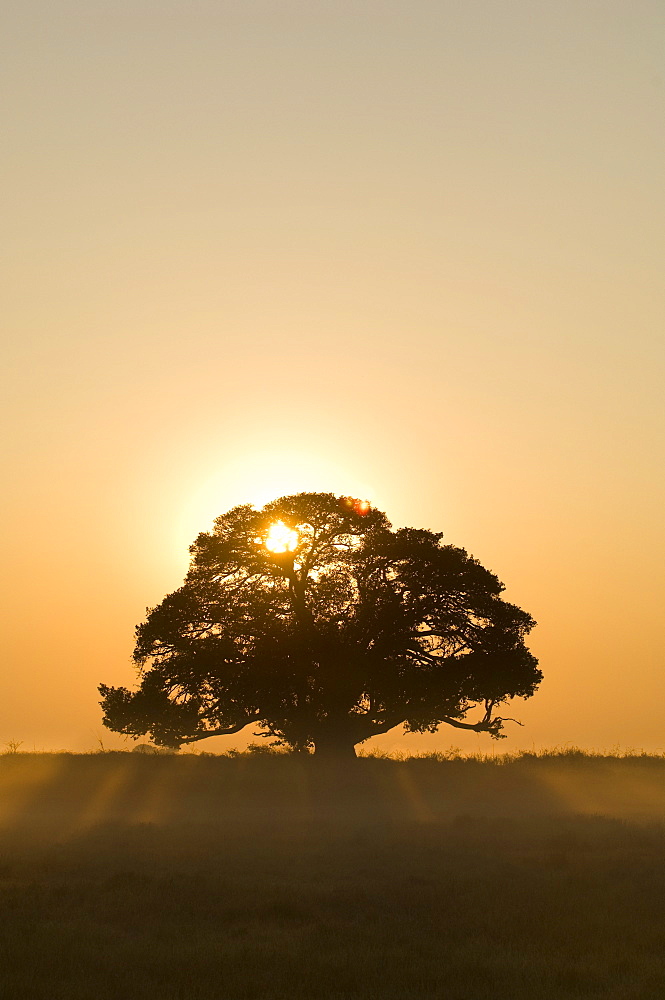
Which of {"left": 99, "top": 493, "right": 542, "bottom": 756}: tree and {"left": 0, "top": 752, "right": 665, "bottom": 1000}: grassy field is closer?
{"left": 0, "top": 752, "right": 665, "bottom": 1000}: grassy field

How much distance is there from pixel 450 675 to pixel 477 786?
472 cm

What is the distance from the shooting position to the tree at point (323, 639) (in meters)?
39.6

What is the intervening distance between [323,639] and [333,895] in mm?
21471

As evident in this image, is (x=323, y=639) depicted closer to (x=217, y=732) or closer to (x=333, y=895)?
(x=217, y=732)

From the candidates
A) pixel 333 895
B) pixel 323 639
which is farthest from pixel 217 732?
pixel 333 895

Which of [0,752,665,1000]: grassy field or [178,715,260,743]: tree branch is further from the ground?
[178,715,260,743]: tree branch

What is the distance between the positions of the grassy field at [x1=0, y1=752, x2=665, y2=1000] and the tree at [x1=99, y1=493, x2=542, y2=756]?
3560 mm

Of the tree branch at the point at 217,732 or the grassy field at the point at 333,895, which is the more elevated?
the tree branch at the point at 217,732

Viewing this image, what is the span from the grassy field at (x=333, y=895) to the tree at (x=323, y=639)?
3.56 metres

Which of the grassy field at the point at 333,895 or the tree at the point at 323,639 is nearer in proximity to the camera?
the grassy field at the point at 333,895

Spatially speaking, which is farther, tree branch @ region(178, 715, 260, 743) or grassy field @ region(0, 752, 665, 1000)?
tree branch @ region(178, 715, 260, 743)

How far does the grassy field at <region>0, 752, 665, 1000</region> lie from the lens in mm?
13195

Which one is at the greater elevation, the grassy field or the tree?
the tree

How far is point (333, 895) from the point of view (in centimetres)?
1836
